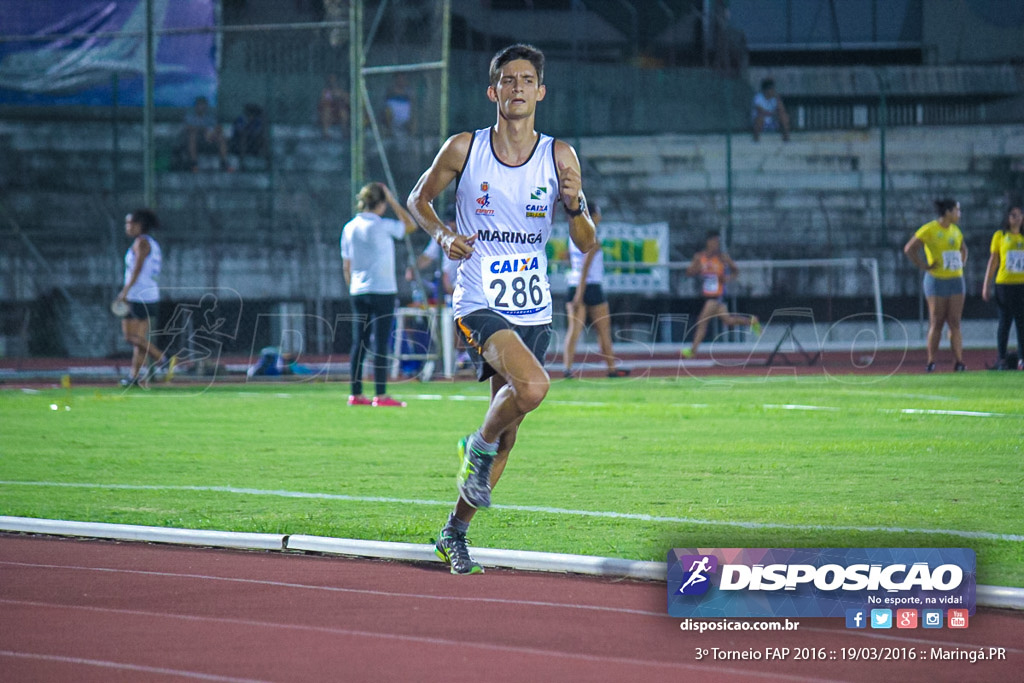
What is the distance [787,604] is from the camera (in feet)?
15.7

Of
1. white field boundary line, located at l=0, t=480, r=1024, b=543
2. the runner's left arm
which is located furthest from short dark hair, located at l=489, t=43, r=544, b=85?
white field boundary line, located at l=0, t=480, r=1024, b=543

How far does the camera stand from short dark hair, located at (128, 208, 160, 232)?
17.5 m

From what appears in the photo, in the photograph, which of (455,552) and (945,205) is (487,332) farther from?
(945,205)

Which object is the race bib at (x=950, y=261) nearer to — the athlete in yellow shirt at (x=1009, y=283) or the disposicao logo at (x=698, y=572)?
the athlete in yellow shirt at (x=1009, y=283)

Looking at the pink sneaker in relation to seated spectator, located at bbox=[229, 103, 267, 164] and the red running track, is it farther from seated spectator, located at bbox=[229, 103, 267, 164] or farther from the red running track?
seated spectator, located at bbox=[229, 103, 267, 164]

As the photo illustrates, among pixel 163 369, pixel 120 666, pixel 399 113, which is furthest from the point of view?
A: pixel 399 113

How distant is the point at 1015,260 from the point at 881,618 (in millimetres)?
15095

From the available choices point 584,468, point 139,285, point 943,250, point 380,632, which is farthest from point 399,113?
point 380,632

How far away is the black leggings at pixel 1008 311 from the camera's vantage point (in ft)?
61.4

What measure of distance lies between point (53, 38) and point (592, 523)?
17696mm

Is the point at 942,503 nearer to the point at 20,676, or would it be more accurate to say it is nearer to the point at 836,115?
the point at 20,676

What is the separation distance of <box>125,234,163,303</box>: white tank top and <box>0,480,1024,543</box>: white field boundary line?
27.9 ft

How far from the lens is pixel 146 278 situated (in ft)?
58.1

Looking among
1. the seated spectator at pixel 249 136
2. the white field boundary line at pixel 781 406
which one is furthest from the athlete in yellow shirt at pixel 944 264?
the seated spectator at pixel 249 136
